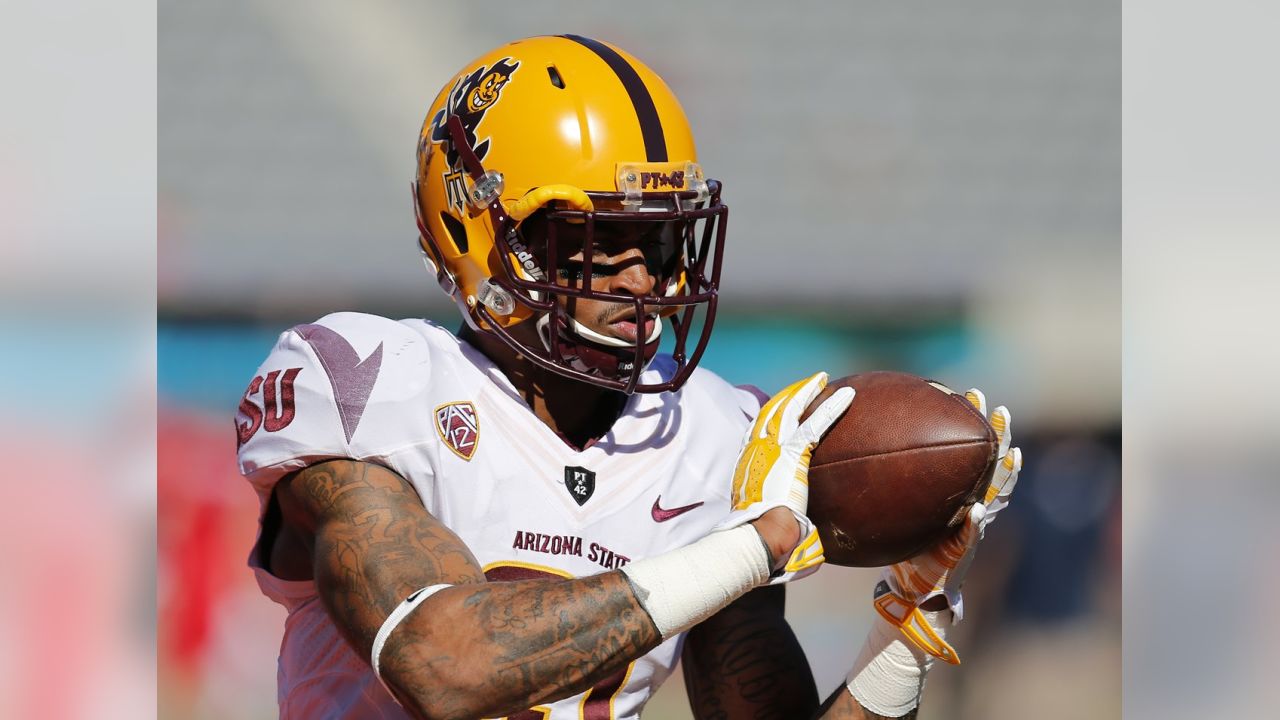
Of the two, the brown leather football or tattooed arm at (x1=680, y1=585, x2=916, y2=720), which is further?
tattooed arm at (x1=680, y1=585, x2=916, y2=720)

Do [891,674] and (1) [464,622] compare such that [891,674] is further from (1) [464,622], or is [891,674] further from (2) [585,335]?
(1) [464,622]

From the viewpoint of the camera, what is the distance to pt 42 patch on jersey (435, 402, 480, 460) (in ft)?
6.91

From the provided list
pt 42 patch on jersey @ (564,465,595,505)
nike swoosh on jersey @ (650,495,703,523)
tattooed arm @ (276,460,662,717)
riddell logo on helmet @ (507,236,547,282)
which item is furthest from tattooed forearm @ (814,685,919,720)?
riddell logo on helmet @ (507,236,547,282)

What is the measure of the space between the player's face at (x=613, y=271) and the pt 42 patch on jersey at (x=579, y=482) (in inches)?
9.3

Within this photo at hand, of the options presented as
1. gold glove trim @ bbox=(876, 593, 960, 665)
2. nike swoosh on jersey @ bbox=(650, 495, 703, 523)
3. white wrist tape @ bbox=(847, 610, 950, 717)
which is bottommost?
white wrist tape @ bbox=(847, 610, 950, 717)

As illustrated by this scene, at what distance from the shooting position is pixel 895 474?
2076mm

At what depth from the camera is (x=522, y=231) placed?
2.33 metres

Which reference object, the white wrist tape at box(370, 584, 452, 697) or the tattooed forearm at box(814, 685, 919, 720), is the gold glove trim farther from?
the white wrist tape at box(370, 584, 452, 697)

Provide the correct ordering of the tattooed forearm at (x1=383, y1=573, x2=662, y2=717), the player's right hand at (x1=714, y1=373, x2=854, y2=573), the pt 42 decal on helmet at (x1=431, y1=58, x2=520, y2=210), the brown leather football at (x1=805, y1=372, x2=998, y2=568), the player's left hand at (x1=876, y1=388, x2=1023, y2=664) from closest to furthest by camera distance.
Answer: the tattooed forearm at (x1=383, y1=573, x2=662, y2=717)
the player's right hand at (x1=714, y1=373, x2=854, y2=573)
the brown leather football at (x1=805, y1=372, x2=998, y2=568)
the player's left hand at (x1=876, y1=388, x2=1023, y2=664)
the pt 42 decal on helmet at (x1=431, y1=58, x2=520, y2=210)

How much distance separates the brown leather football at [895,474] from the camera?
6.83 feet

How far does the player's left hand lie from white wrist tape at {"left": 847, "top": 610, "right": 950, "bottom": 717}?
2 centimetres
